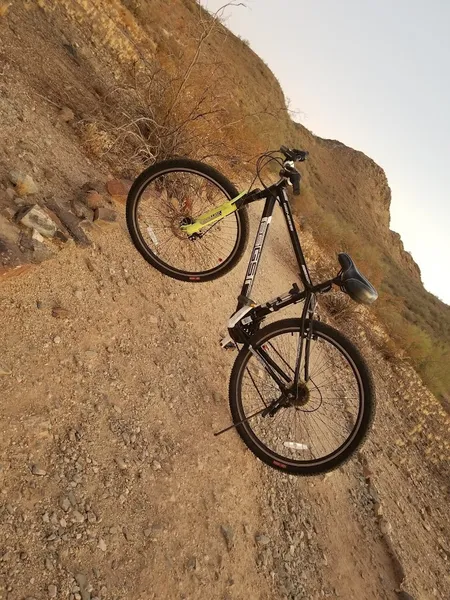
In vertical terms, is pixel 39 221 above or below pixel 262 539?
above

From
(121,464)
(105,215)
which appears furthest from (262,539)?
(105,215)

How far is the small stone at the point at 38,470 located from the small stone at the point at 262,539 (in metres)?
1.59

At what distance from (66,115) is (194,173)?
2.28 meters

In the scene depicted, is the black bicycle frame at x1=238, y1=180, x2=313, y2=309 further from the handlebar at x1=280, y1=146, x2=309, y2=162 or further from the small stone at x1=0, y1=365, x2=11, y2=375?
the small stone at x1=0, y1=365, x2=11, y2=375

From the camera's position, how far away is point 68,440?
276 cm

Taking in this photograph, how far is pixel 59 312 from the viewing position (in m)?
3.31

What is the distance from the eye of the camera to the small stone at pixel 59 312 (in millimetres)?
3299

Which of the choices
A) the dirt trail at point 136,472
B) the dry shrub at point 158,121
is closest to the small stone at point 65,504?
the dirt trail at point 136,472

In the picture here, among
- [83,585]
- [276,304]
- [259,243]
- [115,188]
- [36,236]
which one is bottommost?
[83,585]

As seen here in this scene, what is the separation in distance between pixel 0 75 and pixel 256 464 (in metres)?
4.55

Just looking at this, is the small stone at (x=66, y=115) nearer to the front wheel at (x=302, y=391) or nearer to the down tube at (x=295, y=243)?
the down tube at (x=295, y=243)

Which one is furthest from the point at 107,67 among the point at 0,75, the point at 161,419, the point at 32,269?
the point at 161,419

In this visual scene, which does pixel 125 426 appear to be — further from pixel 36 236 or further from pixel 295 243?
pixel 295 243

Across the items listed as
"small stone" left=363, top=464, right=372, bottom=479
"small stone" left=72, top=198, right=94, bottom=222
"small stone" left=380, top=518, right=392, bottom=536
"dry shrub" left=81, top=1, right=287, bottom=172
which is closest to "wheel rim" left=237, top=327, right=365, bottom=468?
"small stone" left=363, top=464, right=372, bottom=479
